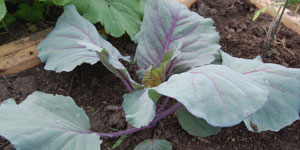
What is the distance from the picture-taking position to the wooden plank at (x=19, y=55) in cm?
186

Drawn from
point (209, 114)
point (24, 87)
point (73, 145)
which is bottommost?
point (24, 87)

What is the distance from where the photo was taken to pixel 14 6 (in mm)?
2199

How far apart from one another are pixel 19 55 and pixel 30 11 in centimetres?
36

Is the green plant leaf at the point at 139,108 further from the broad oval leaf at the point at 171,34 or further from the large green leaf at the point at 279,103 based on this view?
the large green leaf at the point at 279,103

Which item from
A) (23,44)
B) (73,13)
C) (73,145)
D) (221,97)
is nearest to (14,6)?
(23,44)

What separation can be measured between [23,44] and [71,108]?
0.84 meters

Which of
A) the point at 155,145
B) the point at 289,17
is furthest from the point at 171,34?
the point at 289,17

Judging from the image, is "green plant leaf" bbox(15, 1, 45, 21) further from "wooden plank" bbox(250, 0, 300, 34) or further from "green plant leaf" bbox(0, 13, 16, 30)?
"wooden plank" bbox(250, 0, 300, 34)

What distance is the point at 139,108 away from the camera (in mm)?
1269

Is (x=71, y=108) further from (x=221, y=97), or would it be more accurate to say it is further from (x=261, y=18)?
(x=261, y=18)

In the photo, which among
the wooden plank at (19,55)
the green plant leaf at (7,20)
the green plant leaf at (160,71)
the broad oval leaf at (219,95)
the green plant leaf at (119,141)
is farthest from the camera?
the green plant leaf at (7,20)

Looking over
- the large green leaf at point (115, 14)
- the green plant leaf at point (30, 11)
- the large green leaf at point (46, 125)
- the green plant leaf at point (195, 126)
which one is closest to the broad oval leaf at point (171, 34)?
the green plant leaf at point (195, 126)

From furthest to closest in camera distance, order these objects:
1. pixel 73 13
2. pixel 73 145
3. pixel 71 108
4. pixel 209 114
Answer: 1. pixel 73 13
2. pixel 71 108
3. pixel 73 145
4. pixel 209 114

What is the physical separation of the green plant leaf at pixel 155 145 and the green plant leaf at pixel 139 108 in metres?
0.27
